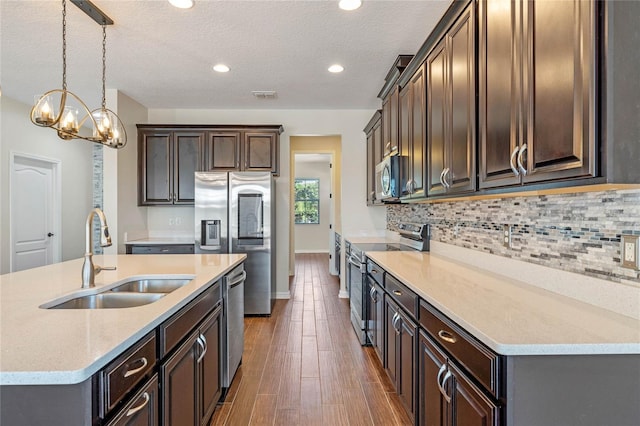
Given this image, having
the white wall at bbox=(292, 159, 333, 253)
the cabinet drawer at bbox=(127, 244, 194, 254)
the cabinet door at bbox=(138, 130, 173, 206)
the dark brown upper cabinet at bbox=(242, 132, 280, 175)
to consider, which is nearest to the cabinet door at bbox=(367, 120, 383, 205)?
the dark brown upper cabinet at bbox=(242, 132, 280, 175)

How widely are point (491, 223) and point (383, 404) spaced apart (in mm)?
1362

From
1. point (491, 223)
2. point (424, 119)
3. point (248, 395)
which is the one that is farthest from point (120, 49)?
point (491, 223)

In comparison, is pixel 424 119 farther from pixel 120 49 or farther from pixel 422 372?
pixel 120 49

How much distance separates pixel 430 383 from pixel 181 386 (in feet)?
3.62

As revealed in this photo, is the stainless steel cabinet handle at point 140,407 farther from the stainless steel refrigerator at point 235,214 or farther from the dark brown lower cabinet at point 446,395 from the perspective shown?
the stainless steel refrigerator at point 235,214

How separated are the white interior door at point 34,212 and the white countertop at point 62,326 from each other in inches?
133

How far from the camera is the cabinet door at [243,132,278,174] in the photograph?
453 cm

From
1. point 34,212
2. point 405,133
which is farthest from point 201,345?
point 34,212

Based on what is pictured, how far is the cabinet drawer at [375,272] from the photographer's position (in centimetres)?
259

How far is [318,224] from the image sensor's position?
9.99 meters

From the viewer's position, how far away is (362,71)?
11.6 ft

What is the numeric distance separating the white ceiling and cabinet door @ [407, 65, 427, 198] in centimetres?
48

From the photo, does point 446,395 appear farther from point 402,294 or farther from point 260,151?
point 260,151

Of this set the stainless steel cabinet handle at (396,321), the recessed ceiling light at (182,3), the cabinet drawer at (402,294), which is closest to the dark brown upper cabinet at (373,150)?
the cabinet drawer at (402,294)
